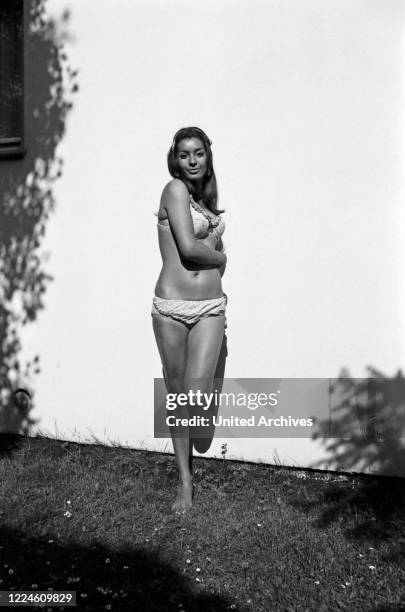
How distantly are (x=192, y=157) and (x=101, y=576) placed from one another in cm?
276

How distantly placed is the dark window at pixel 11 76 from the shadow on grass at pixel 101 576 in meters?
3.54

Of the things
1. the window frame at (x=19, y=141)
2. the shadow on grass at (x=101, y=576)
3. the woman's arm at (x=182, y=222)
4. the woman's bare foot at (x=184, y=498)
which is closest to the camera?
the shadow on grass at (x=101, y=576)

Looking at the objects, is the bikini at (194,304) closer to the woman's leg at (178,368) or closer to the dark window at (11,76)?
the woman's leg at (178,368)

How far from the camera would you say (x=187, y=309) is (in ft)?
15.7

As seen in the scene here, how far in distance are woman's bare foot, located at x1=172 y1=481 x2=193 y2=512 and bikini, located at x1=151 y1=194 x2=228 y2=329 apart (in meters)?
1.12

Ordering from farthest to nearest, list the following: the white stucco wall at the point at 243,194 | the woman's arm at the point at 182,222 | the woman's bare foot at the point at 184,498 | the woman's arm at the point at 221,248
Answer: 1. the woman's arm at the point at 221,248
2. the white stucco wall at the point at 243,194
3. the woman's bare foot at the point at 184,498
4. the woman's arm at the point at 182,222

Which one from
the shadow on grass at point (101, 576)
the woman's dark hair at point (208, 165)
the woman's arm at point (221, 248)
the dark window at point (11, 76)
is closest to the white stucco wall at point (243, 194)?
the woman's arm at point (221, 248)

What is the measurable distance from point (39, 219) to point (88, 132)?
88cm

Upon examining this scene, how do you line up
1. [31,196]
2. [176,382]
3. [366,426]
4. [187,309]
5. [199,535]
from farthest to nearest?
[31,196] < [366,426] < [176,382] < [187,309] < [199,535]

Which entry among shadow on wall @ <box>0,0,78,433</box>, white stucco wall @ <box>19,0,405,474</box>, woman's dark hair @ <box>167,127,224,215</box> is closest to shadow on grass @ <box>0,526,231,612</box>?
white stucco wall @ <box>19,0,405,474</box>

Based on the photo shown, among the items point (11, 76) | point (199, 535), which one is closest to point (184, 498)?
point (199, 535)

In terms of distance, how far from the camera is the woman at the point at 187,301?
481 centimetres

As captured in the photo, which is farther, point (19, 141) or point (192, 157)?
point (19, 141)

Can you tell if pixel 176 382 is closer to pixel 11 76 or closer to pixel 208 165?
pixel 208 165
